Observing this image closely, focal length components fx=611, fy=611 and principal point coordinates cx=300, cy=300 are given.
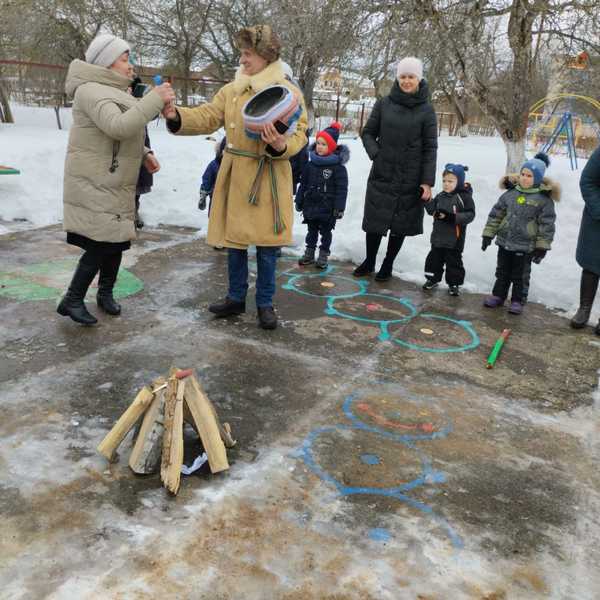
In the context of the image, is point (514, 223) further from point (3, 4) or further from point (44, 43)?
point (44, 43)

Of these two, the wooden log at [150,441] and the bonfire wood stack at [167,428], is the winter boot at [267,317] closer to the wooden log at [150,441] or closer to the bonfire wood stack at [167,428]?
the bonfire wood stack at [167,428]

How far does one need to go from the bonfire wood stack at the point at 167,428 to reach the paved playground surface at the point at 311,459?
2.9 inches

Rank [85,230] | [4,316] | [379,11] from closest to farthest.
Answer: [85,230]
[4,316]
[379,11]

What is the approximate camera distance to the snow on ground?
6.10 meters

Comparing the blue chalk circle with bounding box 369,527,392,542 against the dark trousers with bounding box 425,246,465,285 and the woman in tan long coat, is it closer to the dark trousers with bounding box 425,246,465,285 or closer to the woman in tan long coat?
the woman in tan long coat

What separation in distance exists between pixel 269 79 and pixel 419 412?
234cm

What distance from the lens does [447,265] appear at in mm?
5809

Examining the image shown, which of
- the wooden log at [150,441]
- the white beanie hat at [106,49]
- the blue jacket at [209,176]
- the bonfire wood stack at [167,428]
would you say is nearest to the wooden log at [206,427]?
the bonfire wood stack at [167,428]

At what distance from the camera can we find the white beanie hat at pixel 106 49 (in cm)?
378

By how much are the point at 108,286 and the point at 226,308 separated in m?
0.89

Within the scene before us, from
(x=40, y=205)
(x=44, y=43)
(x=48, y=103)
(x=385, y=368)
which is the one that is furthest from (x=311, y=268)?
(x=48, y=103)

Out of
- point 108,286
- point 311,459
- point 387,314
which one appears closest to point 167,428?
point 311,459

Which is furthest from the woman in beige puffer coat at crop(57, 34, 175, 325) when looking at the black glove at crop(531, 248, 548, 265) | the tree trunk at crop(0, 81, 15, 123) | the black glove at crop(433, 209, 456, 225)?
the tree trunk at crop(0, 81, 15, 123)

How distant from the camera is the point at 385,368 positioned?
4070mm
